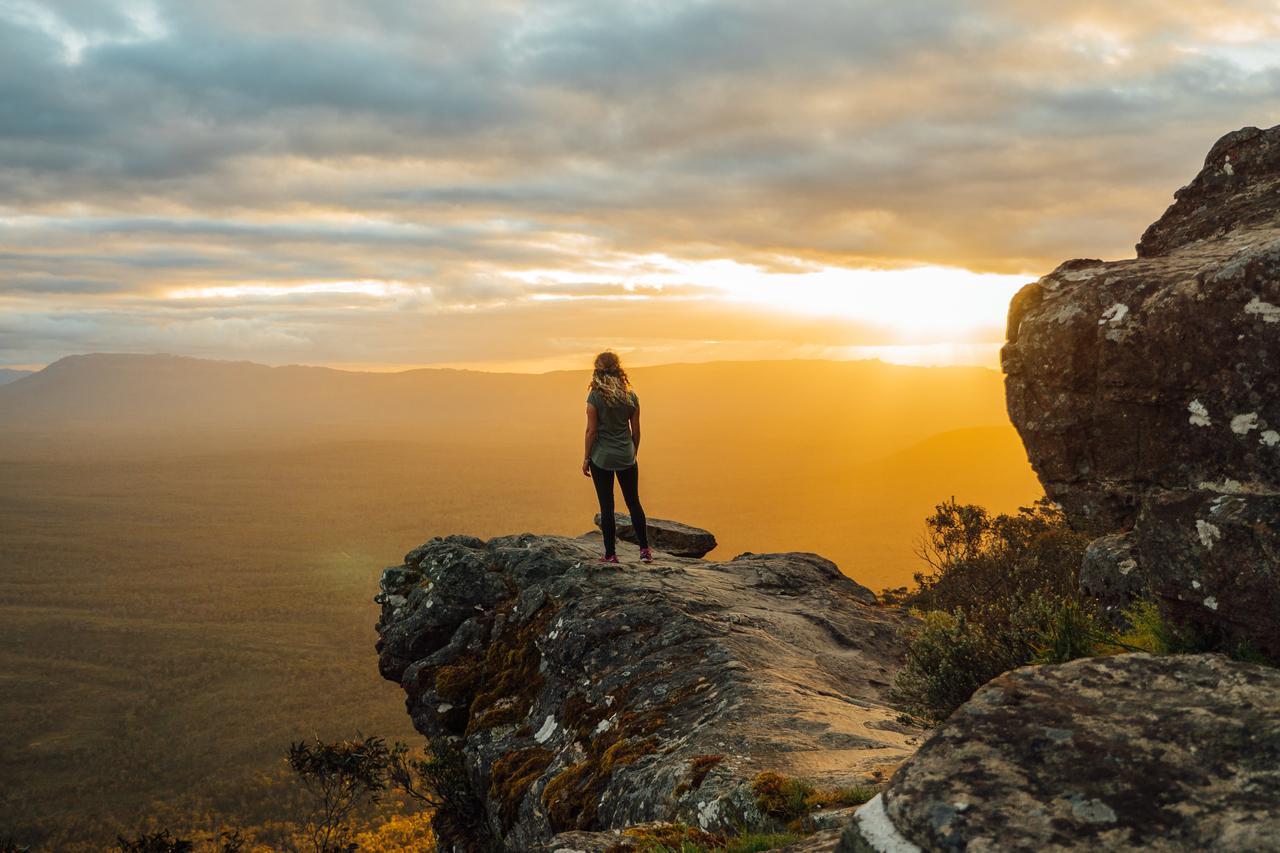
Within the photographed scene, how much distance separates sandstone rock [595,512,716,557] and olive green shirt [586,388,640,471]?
7163 millimetres

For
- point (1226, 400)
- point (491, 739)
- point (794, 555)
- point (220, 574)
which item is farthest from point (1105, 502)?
point (220, 574)

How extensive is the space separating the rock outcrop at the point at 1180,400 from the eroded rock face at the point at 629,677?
2673mm

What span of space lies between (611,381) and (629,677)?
4.25 metres

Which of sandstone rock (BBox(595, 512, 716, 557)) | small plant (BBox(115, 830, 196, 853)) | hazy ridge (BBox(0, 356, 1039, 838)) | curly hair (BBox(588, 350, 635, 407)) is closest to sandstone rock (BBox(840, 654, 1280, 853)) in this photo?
curly hair (BBox(588, 350, 635, 407))

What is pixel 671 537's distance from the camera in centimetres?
1997

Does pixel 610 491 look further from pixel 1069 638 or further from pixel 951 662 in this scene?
pixel 1069 638

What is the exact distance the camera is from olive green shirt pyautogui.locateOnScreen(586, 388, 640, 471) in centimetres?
1231

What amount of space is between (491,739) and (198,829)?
143ft

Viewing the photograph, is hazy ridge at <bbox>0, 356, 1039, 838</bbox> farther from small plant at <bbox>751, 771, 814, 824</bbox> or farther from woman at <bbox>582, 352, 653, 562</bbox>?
small plant at <bbox>751, 771, 814, 824</bbox>

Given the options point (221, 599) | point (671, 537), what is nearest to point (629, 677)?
point (671, 537)

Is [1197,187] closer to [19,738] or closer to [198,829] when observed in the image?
[198,829]

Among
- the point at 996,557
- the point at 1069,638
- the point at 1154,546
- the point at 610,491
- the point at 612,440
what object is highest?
the point at 612,440

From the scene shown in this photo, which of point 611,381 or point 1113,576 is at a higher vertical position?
point 611,381

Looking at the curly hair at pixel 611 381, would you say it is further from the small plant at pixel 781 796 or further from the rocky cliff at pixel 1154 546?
the small plant at pixel 781 796
